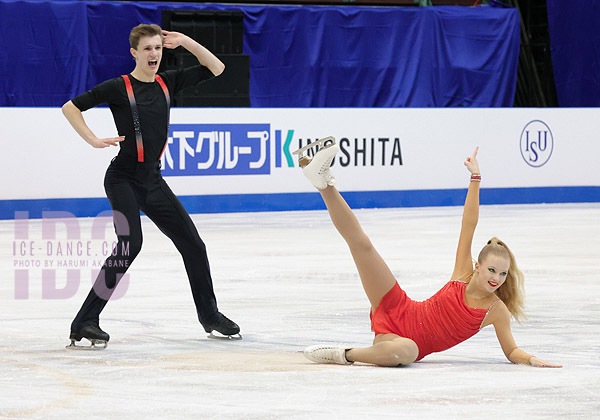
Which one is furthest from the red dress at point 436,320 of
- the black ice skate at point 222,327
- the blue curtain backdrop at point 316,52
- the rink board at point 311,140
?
the blue curtain backdrop at point 316,52

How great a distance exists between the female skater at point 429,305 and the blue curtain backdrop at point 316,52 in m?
10.6

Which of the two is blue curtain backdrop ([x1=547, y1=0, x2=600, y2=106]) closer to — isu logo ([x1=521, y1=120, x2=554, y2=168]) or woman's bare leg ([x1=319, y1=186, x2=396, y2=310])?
isu logo ([x1=521, y1=120, x2=554, y2=168])

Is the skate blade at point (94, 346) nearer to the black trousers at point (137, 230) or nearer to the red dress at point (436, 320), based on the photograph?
the black trousers at point (137, 230)

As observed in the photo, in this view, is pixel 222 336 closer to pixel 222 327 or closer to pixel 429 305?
pixel 222 327

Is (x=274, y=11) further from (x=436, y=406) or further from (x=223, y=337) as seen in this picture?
(x=436, y=406)

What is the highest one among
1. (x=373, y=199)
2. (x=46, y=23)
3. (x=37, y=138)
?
(x=46, y=23)

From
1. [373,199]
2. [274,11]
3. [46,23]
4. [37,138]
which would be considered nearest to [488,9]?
[274,11]

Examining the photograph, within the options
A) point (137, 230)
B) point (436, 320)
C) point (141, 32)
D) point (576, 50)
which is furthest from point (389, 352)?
point (576, 50)

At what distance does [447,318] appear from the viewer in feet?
14.8

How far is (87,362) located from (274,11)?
11809 mm

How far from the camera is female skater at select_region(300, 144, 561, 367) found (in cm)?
445

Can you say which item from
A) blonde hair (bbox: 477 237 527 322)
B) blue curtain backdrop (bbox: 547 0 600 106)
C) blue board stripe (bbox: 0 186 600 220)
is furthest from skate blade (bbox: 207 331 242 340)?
blue curtain backdrop (bbox: 547 0 600 106)

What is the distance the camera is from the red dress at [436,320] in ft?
14.7

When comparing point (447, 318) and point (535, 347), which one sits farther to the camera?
point (535, 347)
